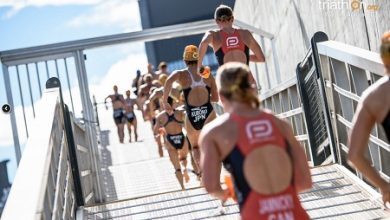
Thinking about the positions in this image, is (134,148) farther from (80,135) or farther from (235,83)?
(235,83)

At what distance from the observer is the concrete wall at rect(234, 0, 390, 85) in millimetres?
9969

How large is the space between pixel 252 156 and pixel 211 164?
0.77 feet

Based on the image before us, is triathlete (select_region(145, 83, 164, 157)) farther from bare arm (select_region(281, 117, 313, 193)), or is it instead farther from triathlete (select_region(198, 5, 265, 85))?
bare arm (select_region(281, 117, 313, 193))

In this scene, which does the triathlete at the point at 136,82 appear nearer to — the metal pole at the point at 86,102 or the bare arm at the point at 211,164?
the metal pole at the point at 86,102

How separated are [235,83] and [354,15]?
6884 mm

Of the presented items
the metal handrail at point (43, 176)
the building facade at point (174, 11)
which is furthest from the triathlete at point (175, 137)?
the building facade at point (174, 11)

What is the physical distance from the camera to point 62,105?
29.6 ft

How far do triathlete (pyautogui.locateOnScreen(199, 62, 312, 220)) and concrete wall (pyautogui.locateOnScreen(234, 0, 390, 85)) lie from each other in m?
5.61

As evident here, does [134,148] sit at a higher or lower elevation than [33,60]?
lower

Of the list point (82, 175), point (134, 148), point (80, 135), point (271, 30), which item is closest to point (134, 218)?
point (82, 175)

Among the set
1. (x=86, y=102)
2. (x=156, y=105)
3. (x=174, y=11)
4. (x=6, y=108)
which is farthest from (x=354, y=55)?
(x=174, y=11)

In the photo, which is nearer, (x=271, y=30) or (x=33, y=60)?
(x=33, y=60)

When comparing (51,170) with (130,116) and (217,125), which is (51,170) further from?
(130,116)

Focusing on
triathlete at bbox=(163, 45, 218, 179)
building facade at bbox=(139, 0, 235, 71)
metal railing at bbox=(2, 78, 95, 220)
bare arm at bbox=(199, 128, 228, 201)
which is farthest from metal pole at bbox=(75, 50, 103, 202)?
building facade at bbox=(139, 0, 235, 71)
